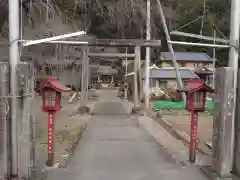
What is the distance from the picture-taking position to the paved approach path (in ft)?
24.5

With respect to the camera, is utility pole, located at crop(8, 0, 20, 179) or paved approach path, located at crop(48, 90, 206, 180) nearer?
utility pole, located at crop(8, 0, 20, 179)

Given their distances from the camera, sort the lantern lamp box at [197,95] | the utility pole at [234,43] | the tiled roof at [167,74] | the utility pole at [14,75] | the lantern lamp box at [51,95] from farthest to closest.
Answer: the tiled roof at [167,74] < the lantern lamp box at [197,95] < the lantern lamp box at [51,95] < the utility pole at [234,43] < the utility pole at [14,75]

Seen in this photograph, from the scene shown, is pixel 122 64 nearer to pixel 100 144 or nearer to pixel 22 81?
pixel 100 144

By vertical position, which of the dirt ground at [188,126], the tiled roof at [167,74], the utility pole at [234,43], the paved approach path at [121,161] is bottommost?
the dirt ground at [188,126]

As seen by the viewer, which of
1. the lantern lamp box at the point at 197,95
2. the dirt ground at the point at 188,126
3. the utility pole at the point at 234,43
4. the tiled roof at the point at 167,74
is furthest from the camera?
the tiled roof at the point at 167,74

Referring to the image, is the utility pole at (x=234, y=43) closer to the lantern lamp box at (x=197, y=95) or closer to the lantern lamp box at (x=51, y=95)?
the lantern lamp box at (x=197, y=95)

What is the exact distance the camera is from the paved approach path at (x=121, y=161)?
7459 millimetres

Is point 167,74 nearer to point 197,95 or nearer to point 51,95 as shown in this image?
point 197,95

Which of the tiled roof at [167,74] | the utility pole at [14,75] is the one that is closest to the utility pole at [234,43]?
the utility pole at [14,75]

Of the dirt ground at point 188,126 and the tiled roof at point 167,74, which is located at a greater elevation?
the tiled roof at point 167,74

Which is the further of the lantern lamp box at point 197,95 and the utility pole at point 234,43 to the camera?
the lantern lamp box at point 197,95

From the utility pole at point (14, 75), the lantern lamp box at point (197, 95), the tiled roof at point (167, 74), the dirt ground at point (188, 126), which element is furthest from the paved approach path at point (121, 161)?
the tiled roof at point (167, 74)

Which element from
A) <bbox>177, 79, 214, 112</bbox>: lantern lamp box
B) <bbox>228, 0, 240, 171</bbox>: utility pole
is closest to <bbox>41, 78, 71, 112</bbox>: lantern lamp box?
<bbox>177, 79, 214, 112</bbox>: lantern lamp box

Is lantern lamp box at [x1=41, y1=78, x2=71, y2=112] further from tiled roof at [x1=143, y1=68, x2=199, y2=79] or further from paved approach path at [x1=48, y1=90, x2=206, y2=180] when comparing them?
tiled roof at [x1=143, y1=68, x2=199, y2=79]
